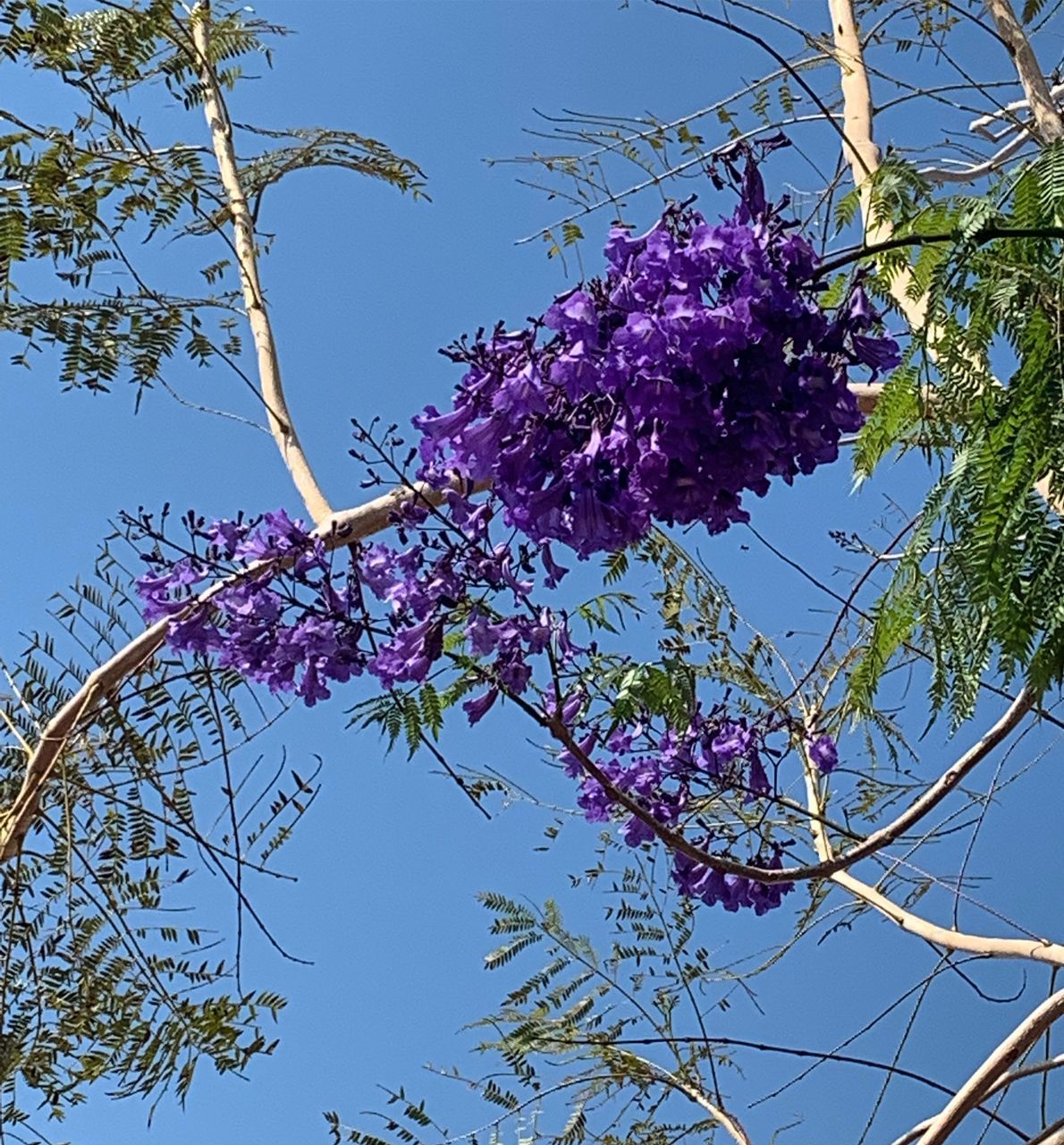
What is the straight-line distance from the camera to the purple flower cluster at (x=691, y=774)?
155 cm

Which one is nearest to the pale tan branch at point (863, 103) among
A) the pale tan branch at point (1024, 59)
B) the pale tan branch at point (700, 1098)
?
the pale tan branch at point (1024, 59)

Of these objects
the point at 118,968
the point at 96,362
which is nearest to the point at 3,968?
the point at 118,968

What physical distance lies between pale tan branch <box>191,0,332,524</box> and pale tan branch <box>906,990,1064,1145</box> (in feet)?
3.54

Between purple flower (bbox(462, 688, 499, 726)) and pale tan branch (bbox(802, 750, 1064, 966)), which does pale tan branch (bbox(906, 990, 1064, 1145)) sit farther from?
purple flower (bbox(462, 688, 499, 726))

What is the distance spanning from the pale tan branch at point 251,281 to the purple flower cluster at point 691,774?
0.55 m

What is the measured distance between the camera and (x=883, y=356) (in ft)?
3.43

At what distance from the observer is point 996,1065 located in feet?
5.07

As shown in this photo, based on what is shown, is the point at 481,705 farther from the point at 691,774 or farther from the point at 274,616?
the point at 691,774

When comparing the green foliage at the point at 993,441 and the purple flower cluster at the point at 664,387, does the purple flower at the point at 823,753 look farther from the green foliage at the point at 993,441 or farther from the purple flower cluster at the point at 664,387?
the purple flower cluster at the point at 664,387

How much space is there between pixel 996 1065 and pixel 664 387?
3.41ft

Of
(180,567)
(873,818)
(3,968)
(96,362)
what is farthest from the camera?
(873,818)

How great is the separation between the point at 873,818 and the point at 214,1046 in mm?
1177

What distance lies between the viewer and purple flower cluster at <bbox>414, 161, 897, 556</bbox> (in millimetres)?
941

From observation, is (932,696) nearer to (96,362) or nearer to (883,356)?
(883,356)
